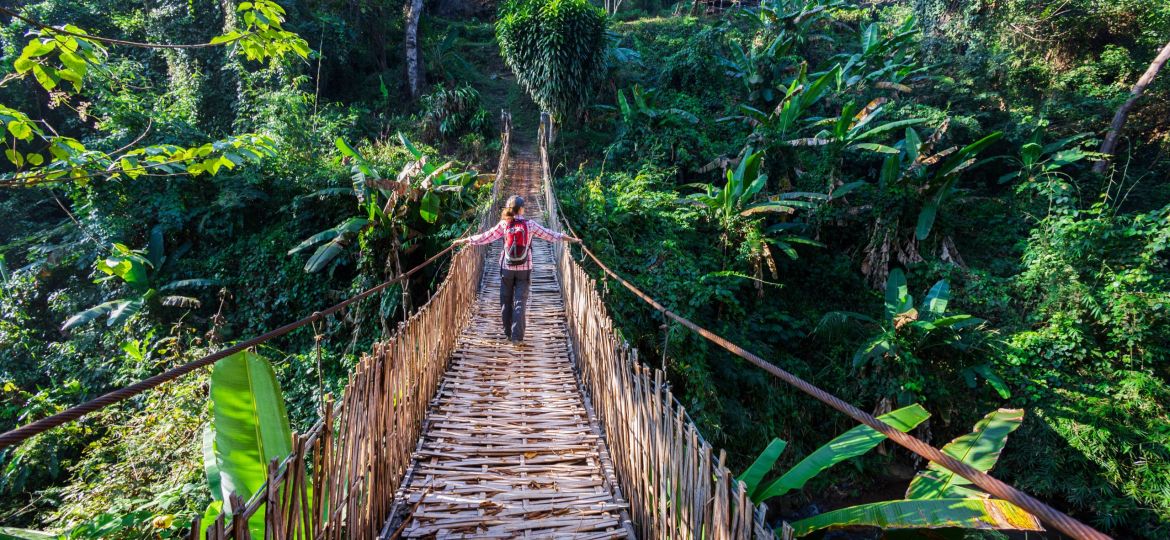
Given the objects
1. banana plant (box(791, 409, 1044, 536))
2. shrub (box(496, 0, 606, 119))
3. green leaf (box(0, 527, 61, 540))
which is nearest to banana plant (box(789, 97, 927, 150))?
shrub (box(496, 0, 606, 119))

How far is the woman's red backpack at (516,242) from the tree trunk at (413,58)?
1286 centimetres

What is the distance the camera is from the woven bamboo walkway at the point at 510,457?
2215 millimetres

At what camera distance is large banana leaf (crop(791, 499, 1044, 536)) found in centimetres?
193

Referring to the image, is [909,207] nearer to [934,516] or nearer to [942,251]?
[942,251]

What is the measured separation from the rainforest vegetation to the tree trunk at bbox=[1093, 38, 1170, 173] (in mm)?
76

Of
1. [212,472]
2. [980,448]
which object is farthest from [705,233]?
[212,472]

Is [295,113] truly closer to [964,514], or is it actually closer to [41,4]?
[41,4]

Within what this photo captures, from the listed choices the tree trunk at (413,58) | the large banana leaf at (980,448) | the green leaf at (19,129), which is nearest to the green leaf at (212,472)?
the green leaf at (19,129)

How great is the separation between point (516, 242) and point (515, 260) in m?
0.16

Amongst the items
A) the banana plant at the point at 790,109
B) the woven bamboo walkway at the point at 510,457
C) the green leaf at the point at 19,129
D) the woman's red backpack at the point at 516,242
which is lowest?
the woven bamboo walkway at the point at 510,457

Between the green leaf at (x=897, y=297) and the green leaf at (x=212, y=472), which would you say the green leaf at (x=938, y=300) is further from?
the green leaf at (x=212, y=472)

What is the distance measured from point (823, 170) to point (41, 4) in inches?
730

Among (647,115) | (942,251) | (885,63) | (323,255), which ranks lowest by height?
(323,255)

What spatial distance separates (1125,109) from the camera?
361 inches
